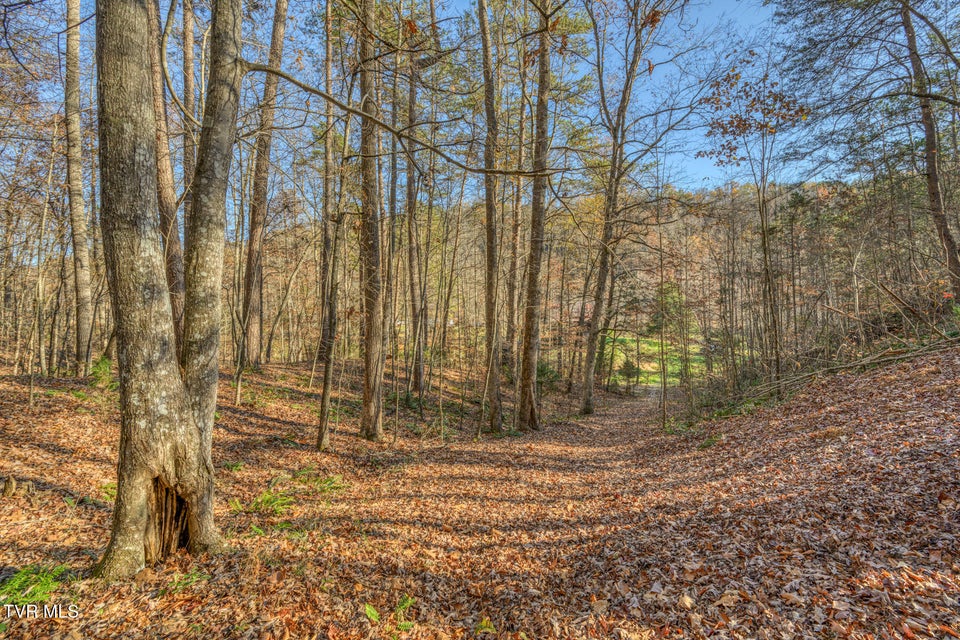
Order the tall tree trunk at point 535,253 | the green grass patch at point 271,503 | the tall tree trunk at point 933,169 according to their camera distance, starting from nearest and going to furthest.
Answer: the green grass patch at point 271,503 → the tall tree trunk at point 933,169 → the tall tree trunk at point 535,253

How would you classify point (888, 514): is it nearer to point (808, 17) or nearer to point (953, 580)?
point (953, 580)

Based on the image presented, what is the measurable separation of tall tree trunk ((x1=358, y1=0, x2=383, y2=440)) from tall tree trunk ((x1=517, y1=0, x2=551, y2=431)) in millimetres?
3635

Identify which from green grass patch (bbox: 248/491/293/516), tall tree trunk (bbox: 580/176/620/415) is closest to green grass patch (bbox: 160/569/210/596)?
Result: green grass patch (bbox: 248/491/293/516)

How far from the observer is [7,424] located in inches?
236

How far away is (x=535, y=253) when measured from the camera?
1013 cm

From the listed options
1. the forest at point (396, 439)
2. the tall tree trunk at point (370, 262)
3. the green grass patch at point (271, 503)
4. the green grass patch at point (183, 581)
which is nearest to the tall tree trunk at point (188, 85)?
the forest at point (396, 439)

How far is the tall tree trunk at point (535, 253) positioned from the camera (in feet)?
32.0

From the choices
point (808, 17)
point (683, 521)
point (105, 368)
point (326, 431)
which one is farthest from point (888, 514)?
point (105, 368)

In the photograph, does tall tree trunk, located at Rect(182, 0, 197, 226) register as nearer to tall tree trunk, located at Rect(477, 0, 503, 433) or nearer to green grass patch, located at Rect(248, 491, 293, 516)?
tall tree trunk, located at Rect(477, 0, 503, 433)

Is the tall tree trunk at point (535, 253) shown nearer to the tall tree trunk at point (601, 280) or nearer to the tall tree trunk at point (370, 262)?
the tall tree trunk at point (601, 280)

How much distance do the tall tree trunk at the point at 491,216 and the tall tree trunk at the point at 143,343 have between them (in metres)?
5.92

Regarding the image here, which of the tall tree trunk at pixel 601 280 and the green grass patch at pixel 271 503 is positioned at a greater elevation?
the tall tree trunk at pixel 601 280

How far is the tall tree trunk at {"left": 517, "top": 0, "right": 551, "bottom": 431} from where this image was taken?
974cm

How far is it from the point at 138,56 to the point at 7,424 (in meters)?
6.38
